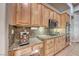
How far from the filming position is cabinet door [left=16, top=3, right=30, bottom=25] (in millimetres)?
1625

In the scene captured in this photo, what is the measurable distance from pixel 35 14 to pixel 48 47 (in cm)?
42

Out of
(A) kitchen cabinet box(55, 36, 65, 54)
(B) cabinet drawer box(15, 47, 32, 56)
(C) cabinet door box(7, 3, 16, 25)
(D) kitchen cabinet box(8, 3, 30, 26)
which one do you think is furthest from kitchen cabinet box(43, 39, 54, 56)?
(C) cabinet door box(7, 3, 16, 25)

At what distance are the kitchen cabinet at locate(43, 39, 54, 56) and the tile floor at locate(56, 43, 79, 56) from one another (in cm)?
10

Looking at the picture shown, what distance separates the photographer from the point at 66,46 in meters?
1.69

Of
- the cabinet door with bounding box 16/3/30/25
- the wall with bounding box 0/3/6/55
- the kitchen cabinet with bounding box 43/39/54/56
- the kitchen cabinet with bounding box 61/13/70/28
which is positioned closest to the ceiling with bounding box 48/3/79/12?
the kitchen cabinet with bounding box 61/13/70/28

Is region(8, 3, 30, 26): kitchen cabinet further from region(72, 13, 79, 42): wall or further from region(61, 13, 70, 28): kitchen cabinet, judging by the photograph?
region(72, 13, 79, 42): wall

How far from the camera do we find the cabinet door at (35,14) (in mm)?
1628

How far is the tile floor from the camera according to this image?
1649mm

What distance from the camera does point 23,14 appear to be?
164 cm

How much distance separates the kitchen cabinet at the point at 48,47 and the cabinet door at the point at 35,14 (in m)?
0.25

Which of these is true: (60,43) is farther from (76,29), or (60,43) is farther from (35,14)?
(35,14)

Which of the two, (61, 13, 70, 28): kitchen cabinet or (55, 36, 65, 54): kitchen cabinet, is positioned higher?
(61, 13, 70, 28): kitchen cabinet

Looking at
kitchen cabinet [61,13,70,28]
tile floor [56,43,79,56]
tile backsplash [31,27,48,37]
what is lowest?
tile floor [56,43,79,56]

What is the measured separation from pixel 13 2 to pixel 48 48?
0.67m
